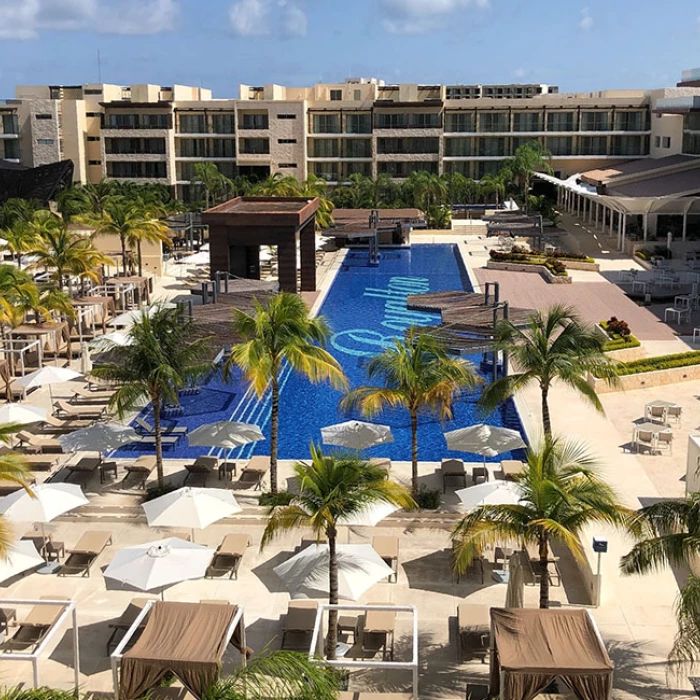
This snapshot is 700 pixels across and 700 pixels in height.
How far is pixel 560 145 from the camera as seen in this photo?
243ft

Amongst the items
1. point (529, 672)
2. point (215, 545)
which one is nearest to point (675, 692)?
point (529, 672)

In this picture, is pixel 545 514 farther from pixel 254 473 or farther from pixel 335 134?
pixel 335 134

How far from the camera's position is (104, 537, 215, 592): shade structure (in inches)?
539

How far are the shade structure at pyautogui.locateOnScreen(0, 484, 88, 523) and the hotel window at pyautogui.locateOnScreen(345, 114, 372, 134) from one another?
60.1 metres

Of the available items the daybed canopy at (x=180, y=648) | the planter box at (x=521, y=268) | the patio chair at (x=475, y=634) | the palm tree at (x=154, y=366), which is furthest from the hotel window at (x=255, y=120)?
the daybed canopy at (x=180, y=648)

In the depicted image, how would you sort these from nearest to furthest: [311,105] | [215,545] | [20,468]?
[20,468], [215,545], [311,105]

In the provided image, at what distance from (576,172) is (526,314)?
163 ft

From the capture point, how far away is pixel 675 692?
1254 cm

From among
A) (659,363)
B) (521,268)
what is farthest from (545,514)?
(521,268)

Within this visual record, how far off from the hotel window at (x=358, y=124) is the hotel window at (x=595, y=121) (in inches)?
628

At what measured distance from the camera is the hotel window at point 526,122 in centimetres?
7369

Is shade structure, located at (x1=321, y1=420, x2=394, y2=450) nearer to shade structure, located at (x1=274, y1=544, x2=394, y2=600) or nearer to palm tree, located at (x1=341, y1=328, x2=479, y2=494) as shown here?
palm tree, located at (x1=341, y1=328, x2=479, y2=494)

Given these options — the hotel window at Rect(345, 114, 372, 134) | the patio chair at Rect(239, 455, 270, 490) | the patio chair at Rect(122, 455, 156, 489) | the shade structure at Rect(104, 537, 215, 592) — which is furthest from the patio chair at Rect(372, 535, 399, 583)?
the hotel window at Rect(345, 114, 372, 134)

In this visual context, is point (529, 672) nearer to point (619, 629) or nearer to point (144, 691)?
point (619, 629)
